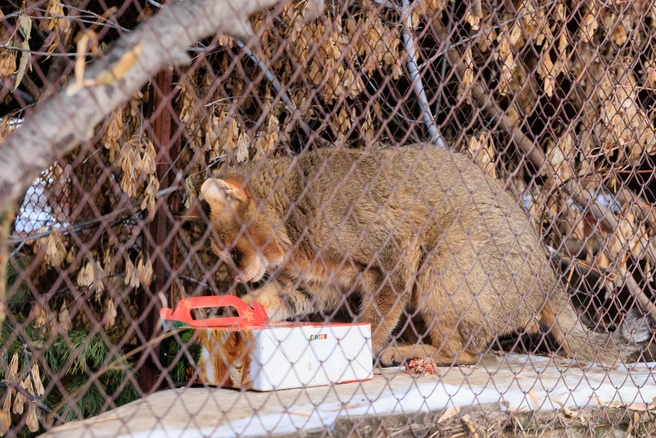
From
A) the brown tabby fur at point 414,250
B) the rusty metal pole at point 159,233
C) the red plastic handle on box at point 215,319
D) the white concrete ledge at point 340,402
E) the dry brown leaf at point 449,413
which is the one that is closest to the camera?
the white concrete ledge at point 340,402

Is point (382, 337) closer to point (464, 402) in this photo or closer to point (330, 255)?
point (330, 255)

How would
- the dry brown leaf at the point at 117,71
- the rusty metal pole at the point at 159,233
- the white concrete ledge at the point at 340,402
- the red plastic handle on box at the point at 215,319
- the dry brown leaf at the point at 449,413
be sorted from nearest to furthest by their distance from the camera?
the dry brown leaf at the point at 117,71, the white concrete ledge at the point at 340,402, the dry brown leaf at the point at 449,413, the red plastic handle on box at the point at 215,319, the rusty metal pole at the point at 159,233

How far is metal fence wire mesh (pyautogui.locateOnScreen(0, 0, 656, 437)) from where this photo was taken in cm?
325

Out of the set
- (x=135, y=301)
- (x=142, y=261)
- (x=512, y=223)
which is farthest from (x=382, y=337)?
(x=135, y=301)

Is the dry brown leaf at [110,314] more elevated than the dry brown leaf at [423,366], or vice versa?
the dry brown leaf at [110,314]

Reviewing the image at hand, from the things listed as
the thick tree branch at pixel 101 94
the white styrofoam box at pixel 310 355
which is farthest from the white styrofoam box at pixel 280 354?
the thick tree branch at pixel 101 94

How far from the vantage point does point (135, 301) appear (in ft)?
16.5

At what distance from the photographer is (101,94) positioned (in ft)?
7.17

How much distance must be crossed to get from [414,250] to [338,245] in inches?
17.3

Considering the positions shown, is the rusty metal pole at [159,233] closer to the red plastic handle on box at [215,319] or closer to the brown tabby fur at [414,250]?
the brown tabby fur at [414,250]

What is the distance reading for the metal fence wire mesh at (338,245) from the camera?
3254 mm

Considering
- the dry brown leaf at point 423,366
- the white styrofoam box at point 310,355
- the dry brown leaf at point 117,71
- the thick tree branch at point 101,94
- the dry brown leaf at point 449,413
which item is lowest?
the dry brown leaf at point 423,366

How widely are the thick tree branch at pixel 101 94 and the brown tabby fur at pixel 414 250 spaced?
5.25ft

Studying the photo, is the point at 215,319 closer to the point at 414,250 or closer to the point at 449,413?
the point at 414,250
